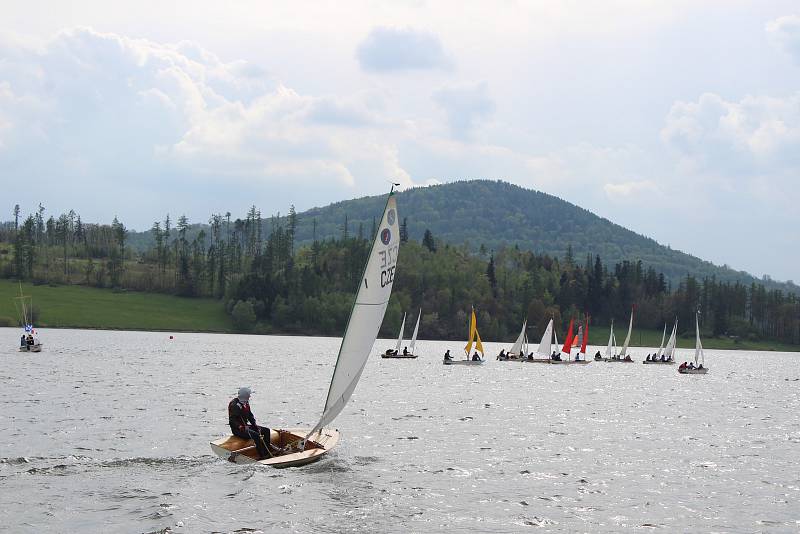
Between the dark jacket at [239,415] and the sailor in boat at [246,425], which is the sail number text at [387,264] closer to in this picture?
the sailor in boat at [246,425]

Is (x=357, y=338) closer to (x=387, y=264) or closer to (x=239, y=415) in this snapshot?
(x=387, y=264)

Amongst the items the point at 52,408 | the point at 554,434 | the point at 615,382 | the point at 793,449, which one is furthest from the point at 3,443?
the point at 615,382

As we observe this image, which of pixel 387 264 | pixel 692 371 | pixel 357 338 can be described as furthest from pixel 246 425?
pixel 692 371

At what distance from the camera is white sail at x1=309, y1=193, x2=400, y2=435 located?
29.3 metres

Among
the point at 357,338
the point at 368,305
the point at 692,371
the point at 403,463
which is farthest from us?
the point at 692,371

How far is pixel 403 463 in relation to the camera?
1371 inches

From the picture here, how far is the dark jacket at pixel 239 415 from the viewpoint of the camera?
31.7 metres

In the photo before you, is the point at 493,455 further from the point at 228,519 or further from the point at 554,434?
the point at 228,519

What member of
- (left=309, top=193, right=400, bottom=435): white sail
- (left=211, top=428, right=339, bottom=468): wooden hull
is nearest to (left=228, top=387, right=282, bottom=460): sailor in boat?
(left=211, top=428, right=339, bottom=468): wooden hull

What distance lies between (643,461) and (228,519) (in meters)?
19.8

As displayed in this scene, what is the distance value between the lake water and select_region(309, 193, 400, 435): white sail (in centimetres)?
386

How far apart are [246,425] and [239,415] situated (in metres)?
0.45

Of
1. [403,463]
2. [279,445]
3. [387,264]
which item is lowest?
[403,463]

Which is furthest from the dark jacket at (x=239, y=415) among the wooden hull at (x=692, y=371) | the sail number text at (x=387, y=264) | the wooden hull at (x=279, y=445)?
the wooden hull at (x=692, y=371)
